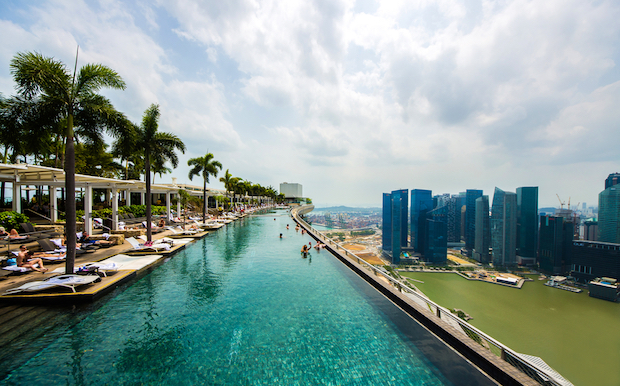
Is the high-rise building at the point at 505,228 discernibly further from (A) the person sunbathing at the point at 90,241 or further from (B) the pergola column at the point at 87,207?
(B) the pergola column at the point at 87,207

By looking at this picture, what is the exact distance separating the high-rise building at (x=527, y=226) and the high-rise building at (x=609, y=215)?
509 inches

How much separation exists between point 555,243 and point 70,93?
8842cm

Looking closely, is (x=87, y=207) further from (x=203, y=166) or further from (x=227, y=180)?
(x=227, y=180)

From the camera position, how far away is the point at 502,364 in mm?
3943

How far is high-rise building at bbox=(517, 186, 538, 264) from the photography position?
63.8 metres

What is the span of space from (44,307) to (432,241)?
7903cm

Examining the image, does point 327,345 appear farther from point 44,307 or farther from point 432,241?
point 432,241

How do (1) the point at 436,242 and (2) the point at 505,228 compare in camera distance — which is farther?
(1) the point at 436,242

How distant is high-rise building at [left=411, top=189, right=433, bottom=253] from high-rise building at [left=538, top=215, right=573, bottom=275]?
28219mm

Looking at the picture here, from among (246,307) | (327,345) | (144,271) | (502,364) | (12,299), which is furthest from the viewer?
(144,271)

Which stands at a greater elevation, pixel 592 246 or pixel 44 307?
pixel 44 307

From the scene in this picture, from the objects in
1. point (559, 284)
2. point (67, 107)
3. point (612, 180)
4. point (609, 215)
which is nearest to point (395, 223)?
point (559, 284)

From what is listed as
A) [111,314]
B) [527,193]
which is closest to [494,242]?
[527,193]

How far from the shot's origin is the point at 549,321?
1523 inches
